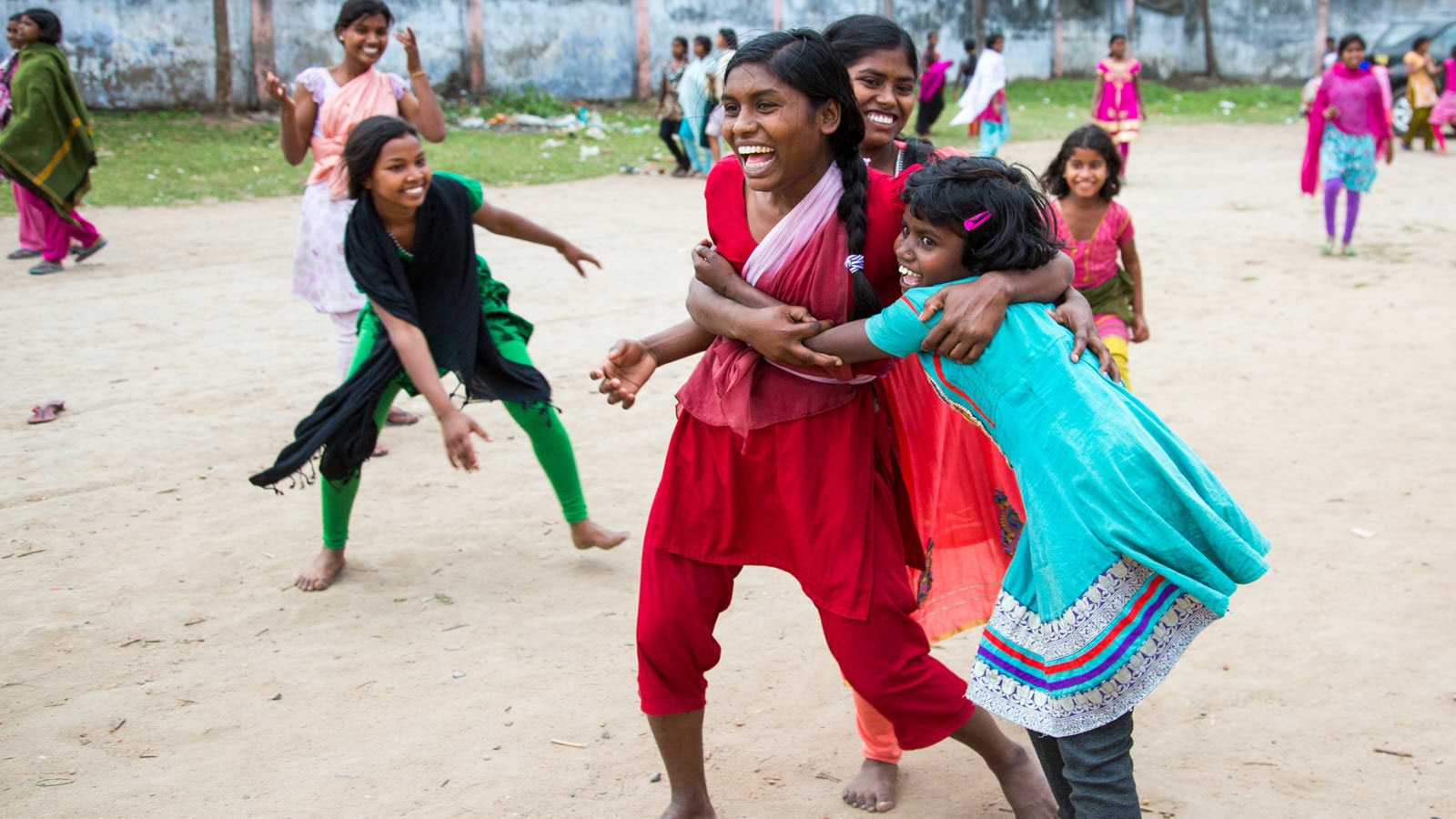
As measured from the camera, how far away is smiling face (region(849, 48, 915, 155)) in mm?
2857

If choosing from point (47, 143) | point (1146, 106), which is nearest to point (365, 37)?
point (47, 143)

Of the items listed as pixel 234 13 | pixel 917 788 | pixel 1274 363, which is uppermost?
pixel 234 13

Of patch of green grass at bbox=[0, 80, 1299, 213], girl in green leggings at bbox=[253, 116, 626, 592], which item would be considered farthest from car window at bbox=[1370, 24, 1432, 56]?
girl in green leggings at bbox=[253, 116, 626, 592]

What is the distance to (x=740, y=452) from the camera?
8.29 feet

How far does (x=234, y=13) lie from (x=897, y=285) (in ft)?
54.3

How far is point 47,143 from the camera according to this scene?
29.3ft

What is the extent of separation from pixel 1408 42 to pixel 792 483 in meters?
21.3

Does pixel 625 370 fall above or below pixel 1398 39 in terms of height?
below

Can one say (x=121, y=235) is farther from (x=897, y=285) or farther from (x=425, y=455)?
(x=897, y=285)

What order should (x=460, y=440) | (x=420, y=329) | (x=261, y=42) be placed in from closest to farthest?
(x=460, y=440), (x=420, y=329), (x=261, y=42)

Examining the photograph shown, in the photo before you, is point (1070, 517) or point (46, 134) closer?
point (1070, 517)

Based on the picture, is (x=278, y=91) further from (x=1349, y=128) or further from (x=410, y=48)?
(x=1349, y=128)

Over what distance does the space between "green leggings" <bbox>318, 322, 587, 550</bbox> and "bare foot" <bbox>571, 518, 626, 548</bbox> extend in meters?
0.03

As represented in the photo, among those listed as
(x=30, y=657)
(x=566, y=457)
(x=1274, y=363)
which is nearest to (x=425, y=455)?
(x=566, y=457)
